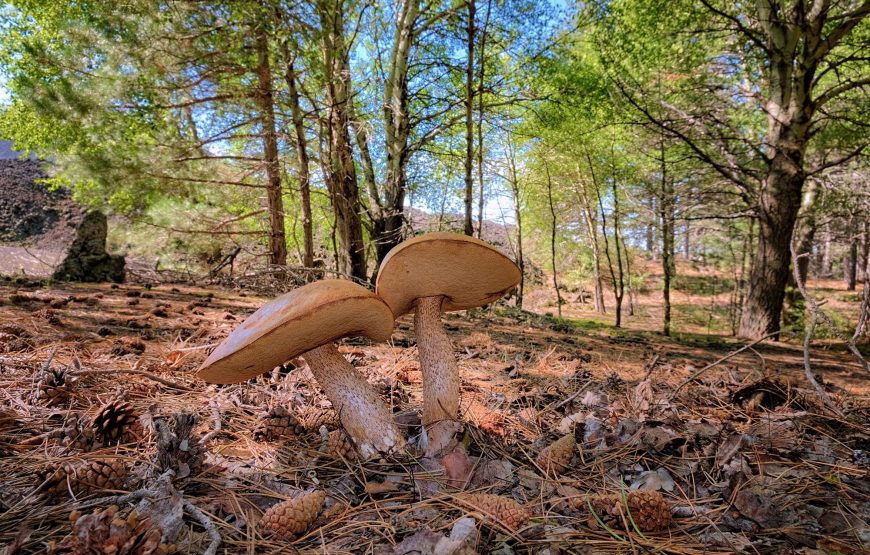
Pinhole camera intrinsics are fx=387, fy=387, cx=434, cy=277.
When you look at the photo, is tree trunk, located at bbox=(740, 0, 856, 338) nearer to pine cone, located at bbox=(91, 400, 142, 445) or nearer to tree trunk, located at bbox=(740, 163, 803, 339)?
tree trunk, located at bbox=(740, 163, 803, 339)

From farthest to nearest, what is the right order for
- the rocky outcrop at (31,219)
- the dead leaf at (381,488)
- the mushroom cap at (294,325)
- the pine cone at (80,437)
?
the rocky outcrop at (31,219) < the pine cone at (80,437) < the dead leaf at (381,488) < the mushroom cap at (294,325)

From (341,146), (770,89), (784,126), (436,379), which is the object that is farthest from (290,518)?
(770,89)

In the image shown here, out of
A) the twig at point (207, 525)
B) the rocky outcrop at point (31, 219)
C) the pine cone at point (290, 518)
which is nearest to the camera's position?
the twig at point (207, 525)

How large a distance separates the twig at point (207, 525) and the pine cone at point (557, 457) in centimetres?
117

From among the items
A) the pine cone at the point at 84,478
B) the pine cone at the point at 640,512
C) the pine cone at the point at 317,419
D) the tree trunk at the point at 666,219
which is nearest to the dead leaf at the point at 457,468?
the pine cone at the point at 640,512

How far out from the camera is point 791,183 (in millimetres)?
6078

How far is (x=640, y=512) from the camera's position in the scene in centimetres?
122

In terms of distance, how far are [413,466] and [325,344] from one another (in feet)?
2.06

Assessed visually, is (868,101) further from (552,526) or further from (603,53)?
(552,526)

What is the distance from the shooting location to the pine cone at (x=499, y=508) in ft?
3.89

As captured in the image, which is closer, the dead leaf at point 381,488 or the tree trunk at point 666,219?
the dead leaf at point 381,488

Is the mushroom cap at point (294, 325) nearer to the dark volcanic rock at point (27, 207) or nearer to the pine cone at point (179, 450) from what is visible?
the pine cone at point (179, 450)

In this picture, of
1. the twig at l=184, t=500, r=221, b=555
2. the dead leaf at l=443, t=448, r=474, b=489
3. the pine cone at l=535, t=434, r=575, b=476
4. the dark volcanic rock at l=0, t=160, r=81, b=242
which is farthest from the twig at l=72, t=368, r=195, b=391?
the dark volcanic rock at l=0, t=160, r=81, b=242

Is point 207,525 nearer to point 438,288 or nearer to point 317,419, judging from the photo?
point 317,419
